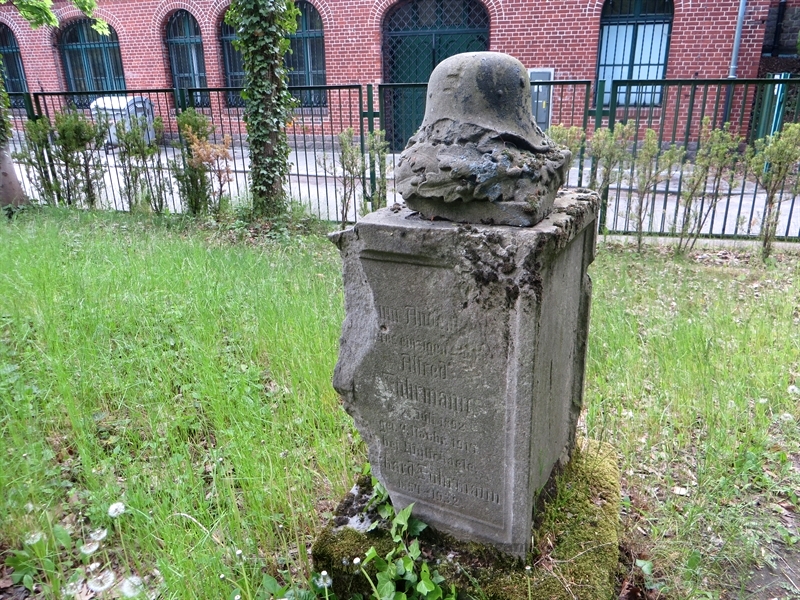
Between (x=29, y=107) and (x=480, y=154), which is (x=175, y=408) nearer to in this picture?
(x=480, y=154)

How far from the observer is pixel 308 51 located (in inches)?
574

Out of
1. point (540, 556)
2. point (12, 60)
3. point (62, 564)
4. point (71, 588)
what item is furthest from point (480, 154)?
point (12, 60)

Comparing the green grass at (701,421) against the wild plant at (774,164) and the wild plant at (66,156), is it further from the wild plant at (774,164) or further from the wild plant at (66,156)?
the wild plant at (66,156)

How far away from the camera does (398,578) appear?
208 cm

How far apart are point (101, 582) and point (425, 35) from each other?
13.5 meters

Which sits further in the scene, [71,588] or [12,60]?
[12,60]

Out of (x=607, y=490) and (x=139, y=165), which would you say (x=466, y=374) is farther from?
(x=139, y=165)

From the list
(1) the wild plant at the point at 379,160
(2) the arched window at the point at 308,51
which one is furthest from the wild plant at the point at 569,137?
(2) the arched window at the point at 308,51

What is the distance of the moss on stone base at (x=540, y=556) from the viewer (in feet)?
6.61

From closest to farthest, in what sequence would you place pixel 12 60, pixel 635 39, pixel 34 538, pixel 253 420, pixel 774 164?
pixel 34 538
pixel 253 420
pixel 774 164
pixel 635 39
pixel 12 60

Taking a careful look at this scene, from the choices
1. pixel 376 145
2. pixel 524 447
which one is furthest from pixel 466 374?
pixel 376 145

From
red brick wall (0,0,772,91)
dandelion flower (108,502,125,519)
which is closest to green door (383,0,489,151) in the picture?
red brick wall (0,0,772,91)

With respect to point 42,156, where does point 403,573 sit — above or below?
below

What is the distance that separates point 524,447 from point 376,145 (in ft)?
19.6
